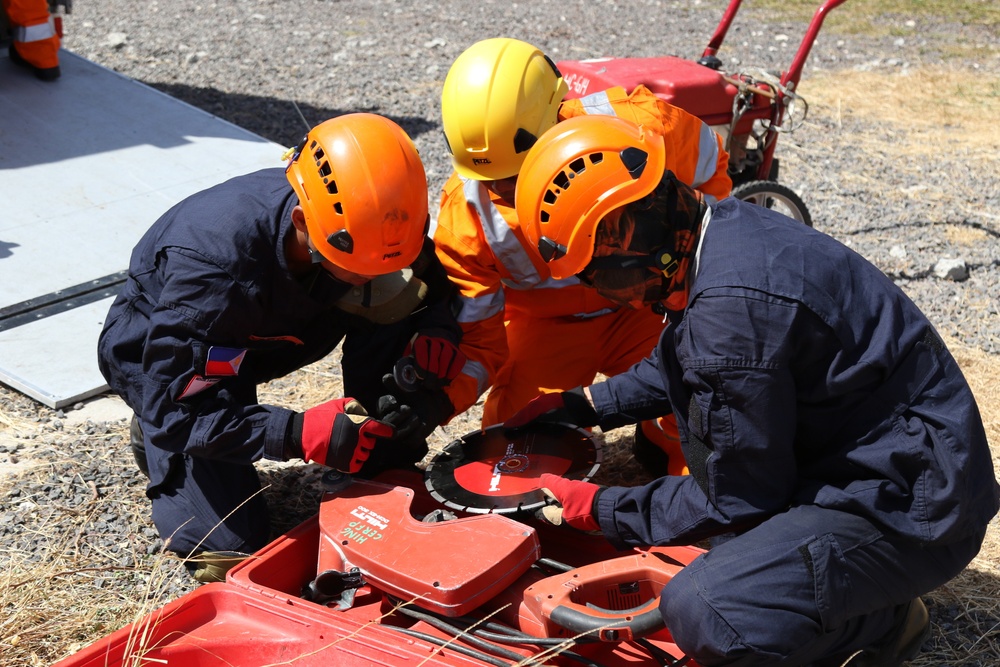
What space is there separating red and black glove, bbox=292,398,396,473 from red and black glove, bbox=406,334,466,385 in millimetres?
348

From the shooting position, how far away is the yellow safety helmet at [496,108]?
3680 millimetres

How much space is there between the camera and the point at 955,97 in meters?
9.48

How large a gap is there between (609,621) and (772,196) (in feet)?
11.6

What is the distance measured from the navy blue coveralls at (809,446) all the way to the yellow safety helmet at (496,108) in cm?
130

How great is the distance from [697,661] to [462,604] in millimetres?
641

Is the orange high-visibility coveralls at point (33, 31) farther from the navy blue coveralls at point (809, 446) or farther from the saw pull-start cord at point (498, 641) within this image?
the navy blue coveralls at point (809, 446)

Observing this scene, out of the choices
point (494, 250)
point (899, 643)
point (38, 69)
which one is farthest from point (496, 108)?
point (38, 69)

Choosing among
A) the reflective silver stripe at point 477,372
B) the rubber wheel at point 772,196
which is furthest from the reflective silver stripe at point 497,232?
the rubber wheel at point 772,196

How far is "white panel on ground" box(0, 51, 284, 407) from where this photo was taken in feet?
15.5

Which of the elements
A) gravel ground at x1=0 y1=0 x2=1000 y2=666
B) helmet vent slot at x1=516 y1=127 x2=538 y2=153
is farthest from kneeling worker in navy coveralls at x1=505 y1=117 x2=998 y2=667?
helmet vent slot at x1=516 y1=127 x2=538 y2=153

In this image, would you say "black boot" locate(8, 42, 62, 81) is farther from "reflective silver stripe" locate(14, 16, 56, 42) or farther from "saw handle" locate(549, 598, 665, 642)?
"saw handle" locate(549, 598, 665, 642)

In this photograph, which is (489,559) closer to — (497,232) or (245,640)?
(245,640)

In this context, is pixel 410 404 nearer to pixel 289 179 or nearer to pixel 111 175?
pixel 289 179

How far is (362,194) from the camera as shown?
2965mm
